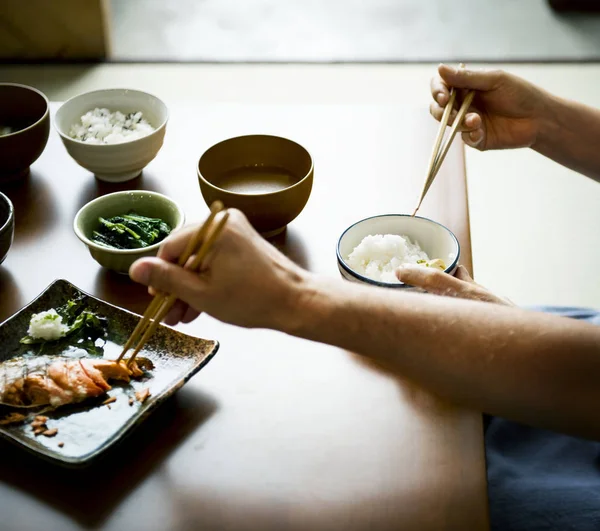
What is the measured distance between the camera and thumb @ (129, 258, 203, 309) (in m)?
1.09

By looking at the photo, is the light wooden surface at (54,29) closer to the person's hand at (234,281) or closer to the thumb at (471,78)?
the thumb at (471,78)

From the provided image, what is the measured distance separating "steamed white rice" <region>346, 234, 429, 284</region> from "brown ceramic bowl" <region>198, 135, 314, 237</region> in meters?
0.19

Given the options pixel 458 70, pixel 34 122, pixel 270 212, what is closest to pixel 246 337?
pixel 270 212

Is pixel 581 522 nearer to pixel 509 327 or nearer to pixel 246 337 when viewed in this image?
pixel 509 327

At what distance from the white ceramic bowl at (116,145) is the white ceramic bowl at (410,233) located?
566 mm

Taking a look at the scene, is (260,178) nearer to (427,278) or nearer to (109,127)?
(109,127)

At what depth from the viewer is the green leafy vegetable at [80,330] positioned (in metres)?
1.37

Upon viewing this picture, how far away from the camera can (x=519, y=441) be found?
5.02 feet

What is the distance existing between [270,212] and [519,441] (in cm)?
70

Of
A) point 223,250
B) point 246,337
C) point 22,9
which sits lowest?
point 22,9

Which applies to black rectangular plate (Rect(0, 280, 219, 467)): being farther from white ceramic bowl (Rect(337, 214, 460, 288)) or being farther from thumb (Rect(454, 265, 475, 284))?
thumb (Rect(454, 265, 475, 284))

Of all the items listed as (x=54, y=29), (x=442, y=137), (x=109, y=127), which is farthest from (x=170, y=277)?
(x=54, y=29)

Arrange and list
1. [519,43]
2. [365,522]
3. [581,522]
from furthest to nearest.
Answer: [519,43] → [581,522] → [365,522]

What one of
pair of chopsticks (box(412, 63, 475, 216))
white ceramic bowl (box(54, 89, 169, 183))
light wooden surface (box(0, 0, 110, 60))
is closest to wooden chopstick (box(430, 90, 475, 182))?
pair of chopsticks (box(412, 63, 475, 216))
